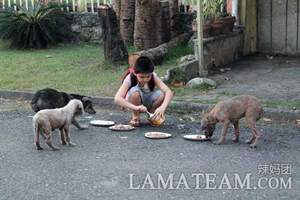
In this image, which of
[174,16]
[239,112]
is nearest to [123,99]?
[239,112]

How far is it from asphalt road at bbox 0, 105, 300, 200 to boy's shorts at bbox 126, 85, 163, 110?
30 centimetres

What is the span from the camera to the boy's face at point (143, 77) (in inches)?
290

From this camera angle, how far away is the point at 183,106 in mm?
8516

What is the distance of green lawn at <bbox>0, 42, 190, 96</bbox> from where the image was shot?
1005 centimetres

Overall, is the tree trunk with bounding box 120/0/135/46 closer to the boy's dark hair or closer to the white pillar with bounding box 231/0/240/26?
the white pillar with bounding box 231/0/240/26

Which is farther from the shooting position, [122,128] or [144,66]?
[122,128]

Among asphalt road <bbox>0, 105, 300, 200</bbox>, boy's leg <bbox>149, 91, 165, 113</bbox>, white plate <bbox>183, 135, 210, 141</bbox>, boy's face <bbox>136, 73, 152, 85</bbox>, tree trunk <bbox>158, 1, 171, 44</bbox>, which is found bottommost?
asphalt road <bbox>0, 105, 300, 200</bbox>

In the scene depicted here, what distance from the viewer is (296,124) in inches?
303

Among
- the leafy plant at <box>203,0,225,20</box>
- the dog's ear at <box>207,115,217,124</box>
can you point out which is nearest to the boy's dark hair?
the dog's ear at <box>207,115,217,124</box>

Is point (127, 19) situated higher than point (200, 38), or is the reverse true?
point (127, 19)

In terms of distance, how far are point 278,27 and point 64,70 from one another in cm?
433

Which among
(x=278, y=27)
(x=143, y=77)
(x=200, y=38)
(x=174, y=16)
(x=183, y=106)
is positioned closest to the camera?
(x=143, y=77)

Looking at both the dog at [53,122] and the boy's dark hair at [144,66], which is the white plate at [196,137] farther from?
the dog at [53,122]

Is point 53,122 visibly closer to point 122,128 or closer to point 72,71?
point 122,128
